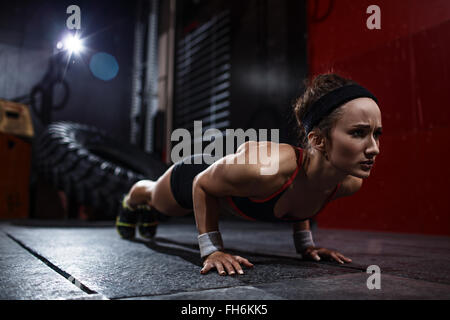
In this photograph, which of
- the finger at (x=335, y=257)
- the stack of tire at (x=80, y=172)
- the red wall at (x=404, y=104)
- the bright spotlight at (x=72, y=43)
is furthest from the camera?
the stack of tire at (x=80, y=172)

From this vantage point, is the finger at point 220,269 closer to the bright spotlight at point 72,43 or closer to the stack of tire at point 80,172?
the bright spotlight at point 72,43

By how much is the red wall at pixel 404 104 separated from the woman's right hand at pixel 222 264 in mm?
1679

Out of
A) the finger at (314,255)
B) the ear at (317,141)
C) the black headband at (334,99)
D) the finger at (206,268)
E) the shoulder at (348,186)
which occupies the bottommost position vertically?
the finger at (314,255)

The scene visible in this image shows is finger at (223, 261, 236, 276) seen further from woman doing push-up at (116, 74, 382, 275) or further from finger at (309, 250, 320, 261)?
finger at (309, 250, 320, 261)

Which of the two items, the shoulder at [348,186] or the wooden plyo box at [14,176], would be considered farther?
the wooden plyo box at [14,176]

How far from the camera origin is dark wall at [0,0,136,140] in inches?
166

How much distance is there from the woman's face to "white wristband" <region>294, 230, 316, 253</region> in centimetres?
44

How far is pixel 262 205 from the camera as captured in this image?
1253 millimetres

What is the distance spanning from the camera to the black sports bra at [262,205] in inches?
46.6

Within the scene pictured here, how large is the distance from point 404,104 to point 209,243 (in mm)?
1884

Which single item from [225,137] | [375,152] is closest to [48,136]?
[225,137]

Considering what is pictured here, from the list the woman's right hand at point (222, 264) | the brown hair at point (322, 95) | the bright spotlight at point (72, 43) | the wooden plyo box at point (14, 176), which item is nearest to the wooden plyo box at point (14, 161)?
the wooden plyo box at point (14, 176)

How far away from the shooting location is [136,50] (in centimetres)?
540

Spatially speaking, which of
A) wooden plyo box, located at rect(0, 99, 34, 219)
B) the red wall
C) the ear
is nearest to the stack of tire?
wooden plyo box, located at rect(0, 99, 34, 219)
